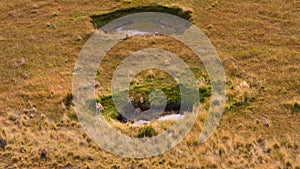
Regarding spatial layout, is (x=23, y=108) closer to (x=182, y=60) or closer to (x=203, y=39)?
(x=182, y=60)

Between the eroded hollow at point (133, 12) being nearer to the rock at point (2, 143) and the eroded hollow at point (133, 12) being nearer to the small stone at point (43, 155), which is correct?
the rock at point (2, 143)

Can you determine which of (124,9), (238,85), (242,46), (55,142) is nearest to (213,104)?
(238,85)

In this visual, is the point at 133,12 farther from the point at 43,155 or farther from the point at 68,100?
the point at 43,155

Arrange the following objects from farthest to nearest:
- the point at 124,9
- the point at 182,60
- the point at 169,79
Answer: the point at 124,9 → the point at 182,60 → the point at 169,79

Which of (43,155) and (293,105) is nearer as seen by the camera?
(43,155)

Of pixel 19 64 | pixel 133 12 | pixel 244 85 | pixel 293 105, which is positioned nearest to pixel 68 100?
pixel 19 64

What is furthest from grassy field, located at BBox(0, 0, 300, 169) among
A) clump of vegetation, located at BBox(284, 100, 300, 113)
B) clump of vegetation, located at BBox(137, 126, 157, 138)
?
clump of vegetation, located at BBox(137, 126, 157, 138)

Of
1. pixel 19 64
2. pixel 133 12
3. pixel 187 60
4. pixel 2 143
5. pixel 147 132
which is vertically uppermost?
pixel 133 12
